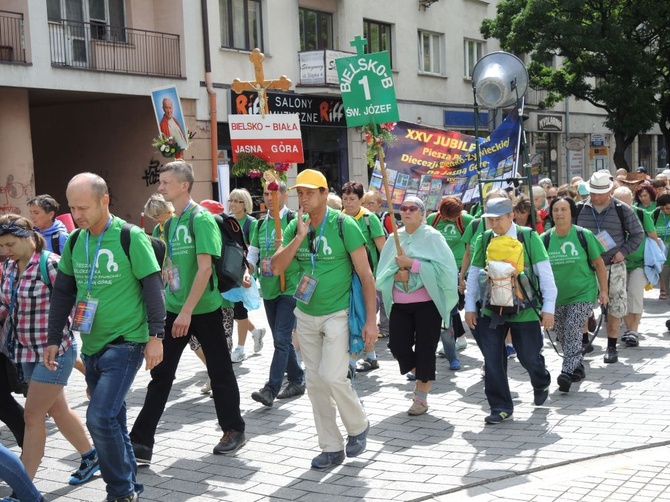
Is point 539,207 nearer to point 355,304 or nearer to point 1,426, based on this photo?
point 355,304

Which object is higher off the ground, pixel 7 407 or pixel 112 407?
pixel 112 407

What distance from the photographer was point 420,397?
24.3 ft

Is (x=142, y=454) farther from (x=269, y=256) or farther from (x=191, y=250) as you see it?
(x=269, y=256)

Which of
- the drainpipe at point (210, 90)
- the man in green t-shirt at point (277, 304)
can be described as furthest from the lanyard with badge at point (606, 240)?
the drainpipe at point (210, 90)

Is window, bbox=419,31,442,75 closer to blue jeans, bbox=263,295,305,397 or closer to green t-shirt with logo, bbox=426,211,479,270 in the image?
green t-shirt with logo, bbox=426,211,479,270

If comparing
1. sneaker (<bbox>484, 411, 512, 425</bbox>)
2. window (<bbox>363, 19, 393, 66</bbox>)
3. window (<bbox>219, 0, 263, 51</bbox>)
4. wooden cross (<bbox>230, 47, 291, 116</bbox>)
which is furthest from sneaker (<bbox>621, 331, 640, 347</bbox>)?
window (<bbox>363, 19, 393, 66</bbox>)

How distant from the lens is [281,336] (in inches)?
302

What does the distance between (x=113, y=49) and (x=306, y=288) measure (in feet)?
54.3

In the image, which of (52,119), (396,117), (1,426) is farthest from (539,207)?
(52,119)

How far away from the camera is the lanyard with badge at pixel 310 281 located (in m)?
6.12

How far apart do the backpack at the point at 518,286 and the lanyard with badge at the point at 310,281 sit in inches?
62.9

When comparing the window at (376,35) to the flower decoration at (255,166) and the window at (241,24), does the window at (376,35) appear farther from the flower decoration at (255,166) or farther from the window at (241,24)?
the flower decoration at (255,166)

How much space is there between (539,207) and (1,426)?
24.3ft

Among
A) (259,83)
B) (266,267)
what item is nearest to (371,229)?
(266,267)
